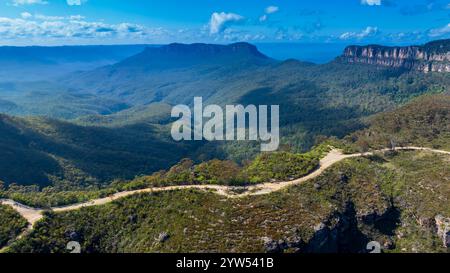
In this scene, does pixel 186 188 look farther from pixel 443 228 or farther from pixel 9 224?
pixel 443 228

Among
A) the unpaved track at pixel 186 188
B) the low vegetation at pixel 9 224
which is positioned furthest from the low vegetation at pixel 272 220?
the low vegetation at pixel 9 224

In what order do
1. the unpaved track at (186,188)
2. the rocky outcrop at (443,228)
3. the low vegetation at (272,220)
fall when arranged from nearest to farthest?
1. the low vegetation at (272,220)
2. the rocky outcrop at (443,228)
3. the unpaved track at (186,188)

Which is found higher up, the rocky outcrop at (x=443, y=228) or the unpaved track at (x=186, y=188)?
the unpaved track at (x=186, y=188)

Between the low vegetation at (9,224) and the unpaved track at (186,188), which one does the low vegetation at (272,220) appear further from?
the low vegetation at (9,224)

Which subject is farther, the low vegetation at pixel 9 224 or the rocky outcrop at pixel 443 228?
the rocky outcrop at pixel 443 228

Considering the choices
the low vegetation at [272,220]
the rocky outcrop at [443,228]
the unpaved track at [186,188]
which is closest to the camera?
the low vegetation at [272,220]

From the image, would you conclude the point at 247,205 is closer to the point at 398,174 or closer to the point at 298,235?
the point at 298,235

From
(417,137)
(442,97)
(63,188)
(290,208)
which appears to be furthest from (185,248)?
(442,97)

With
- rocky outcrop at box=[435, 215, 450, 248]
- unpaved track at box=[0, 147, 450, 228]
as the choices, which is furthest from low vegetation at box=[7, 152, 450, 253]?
unpaved track at box=[0, 147, 450, 228]

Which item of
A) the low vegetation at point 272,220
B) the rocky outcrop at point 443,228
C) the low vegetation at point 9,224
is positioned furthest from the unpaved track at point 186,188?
the rocky outcrop at point 443,228

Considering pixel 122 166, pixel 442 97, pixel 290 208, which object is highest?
pixel 442 97
